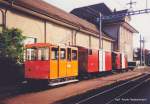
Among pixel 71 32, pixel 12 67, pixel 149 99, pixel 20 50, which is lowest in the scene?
pixel 149 99

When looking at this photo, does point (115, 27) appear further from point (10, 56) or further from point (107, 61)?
point (10, 56)

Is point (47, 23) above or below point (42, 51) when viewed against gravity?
above

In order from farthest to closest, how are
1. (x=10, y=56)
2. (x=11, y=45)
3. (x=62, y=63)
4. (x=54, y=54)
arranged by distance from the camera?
(x=11, y=45), (x=10, y=56), (x=62, y=63), (x=54, y=54)

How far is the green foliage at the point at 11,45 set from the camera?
15133 millimetres

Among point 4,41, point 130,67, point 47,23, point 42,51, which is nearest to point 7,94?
point 42,51

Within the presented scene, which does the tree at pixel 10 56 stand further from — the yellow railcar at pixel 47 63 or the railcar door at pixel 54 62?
the railcar door at pixel 54 62

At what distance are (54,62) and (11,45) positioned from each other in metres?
3.38

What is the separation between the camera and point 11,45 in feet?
50.9

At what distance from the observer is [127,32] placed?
49938mm

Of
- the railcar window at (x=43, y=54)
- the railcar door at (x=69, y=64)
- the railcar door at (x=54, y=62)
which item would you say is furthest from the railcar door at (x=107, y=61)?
the railcar window at (x=43, y=54)

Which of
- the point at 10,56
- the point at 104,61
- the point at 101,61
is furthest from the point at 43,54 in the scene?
the point at 104,61

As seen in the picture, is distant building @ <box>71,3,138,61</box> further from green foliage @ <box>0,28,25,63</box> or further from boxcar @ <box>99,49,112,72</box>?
green foliage @ <box>0,28,25,63</box>

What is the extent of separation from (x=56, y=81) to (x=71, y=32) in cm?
1352

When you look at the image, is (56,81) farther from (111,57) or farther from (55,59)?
(111,57)
